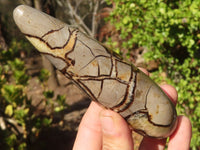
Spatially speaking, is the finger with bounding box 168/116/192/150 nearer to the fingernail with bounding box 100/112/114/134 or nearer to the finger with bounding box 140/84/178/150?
the finger with bounding box 140/84/178/150

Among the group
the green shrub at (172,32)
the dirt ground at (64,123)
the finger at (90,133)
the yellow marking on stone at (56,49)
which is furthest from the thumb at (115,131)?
the green shrub at (172,32)

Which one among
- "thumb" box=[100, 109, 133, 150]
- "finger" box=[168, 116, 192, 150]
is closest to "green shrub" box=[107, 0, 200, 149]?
"finger" box=[168, 116, 192, 150]

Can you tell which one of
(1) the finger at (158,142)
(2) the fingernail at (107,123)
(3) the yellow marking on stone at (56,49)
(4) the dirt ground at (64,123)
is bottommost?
(4) the dirt ground at (64,123)

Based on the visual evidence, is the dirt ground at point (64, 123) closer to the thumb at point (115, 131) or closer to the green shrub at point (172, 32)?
the thumb at point (115, 131)

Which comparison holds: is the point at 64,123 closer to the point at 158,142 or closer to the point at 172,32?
the point at 158,142

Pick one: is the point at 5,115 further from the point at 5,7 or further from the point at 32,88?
the point at 5,7

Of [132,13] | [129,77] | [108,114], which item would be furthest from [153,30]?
[108,114]
